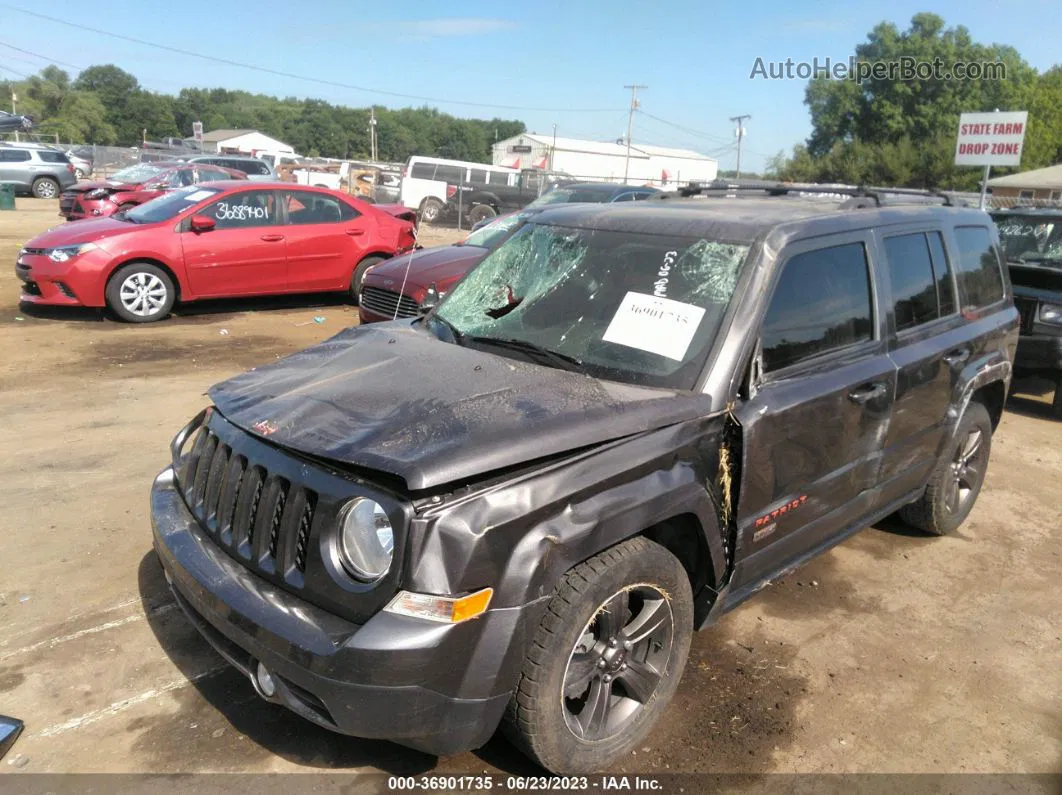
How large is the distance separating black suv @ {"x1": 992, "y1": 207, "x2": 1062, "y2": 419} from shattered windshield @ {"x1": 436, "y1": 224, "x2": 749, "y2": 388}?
521 cm

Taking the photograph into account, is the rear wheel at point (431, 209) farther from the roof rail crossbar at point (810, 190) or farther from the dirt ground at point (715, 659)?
the roof rail crossbar at point (810, 190)

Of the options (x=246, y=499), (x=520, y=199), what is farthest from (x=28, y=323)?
(x=520, y=199)

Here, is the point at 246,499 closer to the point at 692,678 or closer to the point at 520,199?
the point at 692,678

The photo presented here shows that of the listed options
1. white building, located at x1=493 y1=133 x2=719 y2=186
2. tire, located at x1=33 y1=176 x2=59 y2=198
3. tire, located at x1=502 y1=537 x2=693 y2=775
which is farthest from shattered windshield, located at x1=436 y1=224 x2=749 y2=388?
white building, located at x1=493 y1=133 x2=719 y2=186

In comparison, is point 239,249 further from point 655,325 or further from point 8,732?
point 655,325

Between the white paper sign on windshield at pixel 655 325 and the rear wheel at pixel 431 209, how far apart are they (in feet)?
78.8

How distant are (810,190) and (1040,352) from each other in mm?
4378

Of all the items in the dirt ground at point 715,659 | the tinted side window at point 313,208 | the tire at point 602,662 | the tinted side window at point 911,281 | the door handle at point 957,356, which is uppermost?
the tinted side window at point 313,208

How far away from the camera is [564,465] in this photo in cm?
241

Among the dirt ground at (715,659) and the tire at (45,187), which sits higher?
the tire at (45,187)

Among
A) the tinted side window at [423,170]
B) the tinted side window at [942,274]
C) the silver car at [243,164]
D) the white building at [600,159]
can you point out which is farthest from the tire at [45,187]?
the tinted side window at [942,274]

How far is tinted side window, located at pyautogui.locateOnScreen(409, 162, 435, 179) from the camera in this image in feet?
87.9

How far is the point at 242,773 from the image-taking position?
260cm

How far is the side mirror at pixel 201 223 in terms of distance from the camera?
927cm
